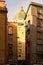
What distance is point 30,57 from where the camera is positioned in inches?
1933

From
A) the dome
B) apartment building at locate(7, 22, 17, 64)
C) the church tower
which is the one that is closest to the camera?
the church tower

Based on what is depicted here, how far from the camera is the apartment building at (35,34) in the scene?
4891cm

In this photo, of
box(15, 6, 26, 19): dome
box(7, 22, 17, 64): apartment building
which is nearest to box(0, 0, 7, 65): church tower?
box(7, 22, 17, 64): apartment building

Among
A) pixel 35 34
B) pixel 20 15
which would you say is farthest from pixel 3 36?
pixel 20 15

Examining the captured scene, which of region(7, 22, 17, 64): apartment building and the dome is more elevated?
the dome

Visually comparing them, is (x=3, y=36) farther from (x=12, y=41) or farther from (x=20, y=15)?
(x=20, y=15)

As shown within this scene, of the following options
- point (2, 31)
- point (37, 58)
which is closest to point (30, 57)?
point (37, 58)

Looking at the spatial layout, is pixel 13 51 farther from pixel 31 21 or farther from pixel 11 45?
pixel 31 21

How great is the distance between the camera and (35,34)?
161ft

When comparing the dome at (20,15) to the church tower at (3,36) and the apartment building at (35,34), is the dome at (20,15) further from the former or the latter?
the church tower at (3,36)

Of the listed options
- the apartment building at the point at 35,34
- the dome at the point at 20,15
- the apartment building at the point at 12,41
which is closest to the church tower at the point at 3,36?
the apartment building at the point at 35,34

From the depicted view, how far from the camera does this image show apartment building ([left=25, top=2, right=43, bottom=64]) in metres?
48.9

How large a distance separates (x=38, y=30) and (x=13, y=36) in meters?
6.63

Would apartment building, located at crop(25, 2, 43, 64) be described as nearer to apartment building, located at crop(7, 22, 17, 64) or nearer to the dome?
apartment building, located at crop(7, 22, 17, 64)
